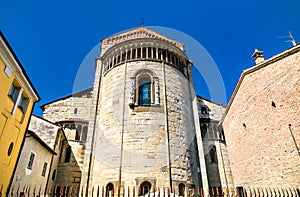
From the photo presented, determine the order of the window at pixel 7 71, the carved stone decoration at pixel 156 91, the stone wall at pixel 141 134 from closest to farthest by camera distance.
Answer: the window at pixel 7 71, the stone wall at pixel 141 134, the carved stone decoration at pixel 156 91

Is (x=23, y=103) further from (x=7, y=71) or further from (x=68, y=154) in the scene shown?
(x=68, y=154)

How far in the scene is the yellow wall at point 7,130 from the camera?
7207 mm

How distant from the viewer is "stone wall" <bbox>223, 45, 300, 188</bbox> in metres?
8.49

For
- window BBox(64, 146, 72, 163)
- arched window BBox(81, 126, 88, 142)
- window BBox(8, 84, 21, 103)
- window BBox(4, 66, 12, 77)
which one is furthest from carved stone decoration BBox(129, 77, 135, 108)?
window BBox(64, 146, 72, 163)

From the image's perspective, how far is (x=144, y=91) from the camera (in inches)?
529

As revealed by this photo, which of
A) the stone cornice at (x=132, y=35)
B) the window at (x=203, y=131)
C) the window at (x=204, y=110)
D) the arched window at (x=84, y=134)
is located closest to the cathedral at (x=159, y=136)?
the arched window at (x=84, y=134)

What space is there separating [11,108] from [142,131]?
6.48m

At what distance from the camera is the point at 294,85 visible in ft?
28.1

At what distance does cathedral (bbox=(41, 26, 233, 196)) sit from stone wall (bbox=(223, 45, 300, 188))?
3.12 meters

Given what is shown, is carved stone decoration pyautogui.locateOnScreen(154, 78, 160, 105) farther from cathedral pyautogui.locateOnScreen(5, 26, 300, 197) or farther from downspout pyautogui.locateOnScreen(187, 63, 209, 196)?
downspout pyautogui.locateOnScreen(187, 63, 209, 196)

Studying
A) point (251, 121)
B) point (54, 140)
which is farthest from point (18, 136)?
point (251, 121)

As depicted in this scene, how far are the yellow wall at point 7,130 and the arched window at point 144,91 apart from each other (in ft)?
22.0

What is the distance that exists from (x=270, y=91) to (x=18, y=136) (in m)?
11.5

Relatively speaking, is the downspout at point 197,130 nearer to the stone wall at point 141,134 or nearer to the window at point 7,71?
the stone wall at point 141,134
